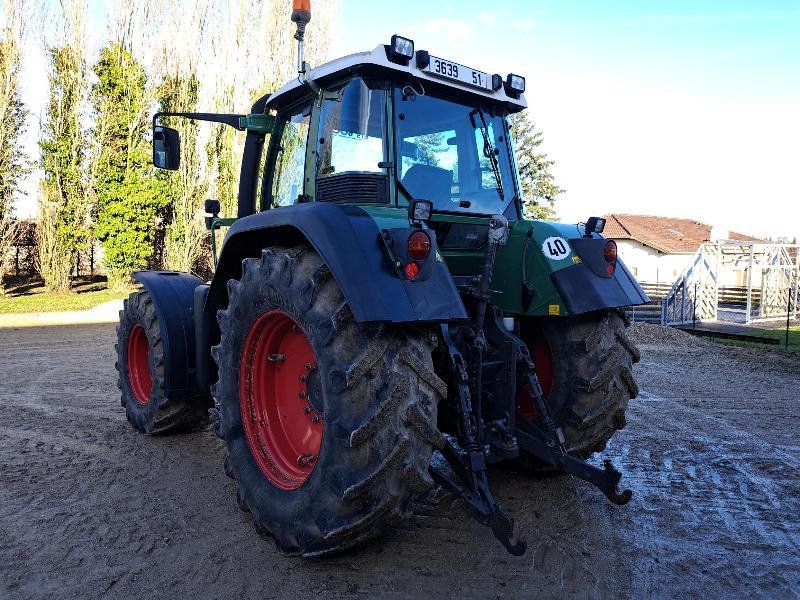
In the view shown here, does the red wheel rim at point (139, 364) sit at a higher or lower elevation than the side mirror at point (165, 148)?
lower

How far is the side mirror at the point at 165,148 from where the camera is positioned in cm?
445

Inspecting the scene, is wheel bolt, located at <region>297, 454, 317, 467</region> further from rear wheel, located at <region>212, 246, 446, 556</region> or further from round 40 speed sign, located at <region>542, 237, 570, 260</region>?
round 40 speed sign, located at <region>542, 237, 570, 260</region>

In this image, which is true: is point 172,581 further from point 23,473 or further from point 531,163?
point 531,163

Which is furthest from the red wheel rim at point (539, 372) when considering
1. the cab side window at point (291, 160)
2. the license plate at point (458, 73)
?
the cab side window at point (291, 160)

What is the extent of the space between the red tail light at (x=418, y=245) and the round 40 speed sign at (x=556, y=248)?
1102 mm

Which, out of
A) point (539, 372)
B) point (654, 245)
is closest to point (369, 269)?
point (539, 372)

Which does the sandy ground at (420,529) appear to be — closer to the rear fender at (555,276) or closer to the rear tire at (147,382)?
the rear tire at (147,382)

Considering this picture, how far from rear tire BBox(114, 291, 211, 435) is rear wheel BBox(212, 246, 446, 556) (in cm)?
165

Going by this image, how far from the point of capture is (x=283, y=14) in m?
17.4

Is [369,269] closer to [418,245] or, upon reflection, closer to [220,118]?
[418,245]

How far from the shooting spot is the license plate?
358cm

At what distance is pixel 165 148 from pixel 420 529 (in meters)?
3.04

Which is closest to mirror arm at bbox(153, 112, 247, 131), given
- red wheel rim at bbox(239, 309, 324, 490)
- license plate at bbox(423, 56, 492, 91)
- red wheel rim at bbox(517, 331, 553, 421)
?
license plate at bbox(423, 56, 492, 91)

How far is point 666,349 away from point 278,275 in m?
9.95
